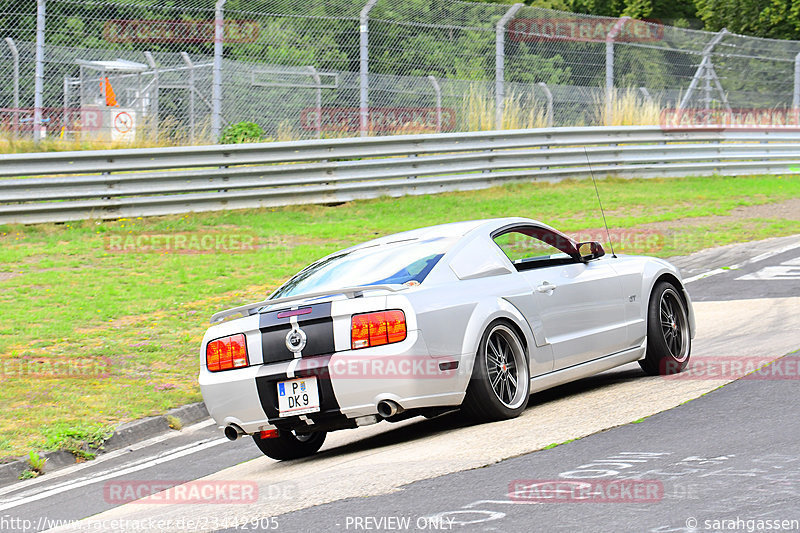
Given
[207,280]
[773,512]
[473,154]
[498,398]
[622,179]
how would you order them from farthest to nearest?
1. [622,179]
2. [473,154]
3. [207,280]
4. [498,398]
5. [773,512]

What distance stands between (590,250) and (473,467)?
2.78 metres

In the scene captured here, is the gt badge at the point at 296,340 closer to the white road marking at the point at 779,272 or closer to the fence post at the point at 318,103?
the white road marking at the point at 779,272

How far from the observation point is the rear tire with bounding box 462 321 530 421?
258 inches

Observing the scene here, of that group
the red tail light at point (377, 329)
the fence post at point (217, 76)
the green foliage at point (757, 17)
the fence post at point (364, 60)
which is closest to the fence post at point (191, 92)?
the fence post at point (217, 76)

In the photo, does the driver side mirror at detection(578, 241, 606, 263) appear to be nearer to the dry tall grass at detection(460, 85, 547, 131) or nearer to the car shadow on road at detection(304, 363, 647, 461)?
the car shadow on road at detection(304, 363, 647, 461)

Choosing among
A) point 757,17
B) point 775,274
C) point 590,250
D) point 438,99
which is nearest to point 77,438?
point 590,250

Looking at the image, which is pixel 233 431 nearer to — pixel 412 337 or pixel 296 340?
pixel 296 340

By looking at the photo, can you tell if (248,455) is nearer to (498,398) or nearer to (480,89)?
(498,398)

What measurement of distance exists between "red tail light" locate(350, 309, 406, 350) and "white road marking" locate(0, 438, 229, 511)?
6.37 ft

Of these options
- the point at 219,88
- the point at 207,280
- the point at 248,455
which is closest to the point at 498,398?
the point at 248,455

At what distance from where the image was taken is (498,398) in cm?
666

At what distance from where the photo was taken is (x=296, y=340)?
20.9 feet

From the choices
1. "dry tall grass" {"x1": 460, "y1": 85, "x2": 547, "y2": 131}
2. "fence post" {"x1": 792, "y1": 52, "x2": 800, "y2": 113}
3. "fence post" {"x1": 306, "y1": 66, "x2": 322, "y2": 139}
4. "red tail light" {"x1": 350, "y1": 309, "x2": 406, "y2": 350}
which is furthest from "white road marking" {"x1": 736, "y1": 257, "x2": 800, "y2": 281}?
"fence post" {"x1": 792, "y1": 52, "x2": 800, "y2": 113}

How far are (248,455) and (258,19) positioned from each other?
11615mm
